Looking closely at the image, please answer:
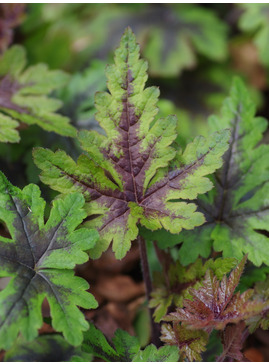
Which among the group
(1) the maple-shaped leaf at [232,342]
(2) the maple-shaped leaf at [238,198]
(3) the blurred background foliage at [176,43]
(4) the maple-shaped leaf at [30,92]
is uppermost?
(3) the blurred background foliage at [176,43]

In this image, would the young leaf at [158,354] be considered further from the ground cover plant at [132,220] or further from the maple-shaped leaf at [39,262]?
the maple-shaped leaf at [39,262]

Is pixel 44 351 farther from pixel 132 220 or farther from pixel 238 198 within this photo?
pixel 238 198

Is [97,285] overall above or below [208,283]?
below

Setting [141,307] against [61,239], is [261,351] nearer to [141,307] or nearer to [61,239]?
[141,307]

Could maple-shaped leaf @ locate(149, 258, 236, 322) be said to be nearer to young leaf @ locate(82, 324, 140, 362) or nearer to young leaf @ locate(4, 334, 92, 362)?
young leaf @ locate(82, 324, 140, 362)

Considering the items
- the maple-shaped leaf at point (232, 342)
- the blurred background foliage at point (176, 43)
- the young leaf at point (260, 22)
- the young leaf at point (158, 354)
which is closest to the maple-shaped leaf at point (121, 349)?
the young leaf at point (158, 354)

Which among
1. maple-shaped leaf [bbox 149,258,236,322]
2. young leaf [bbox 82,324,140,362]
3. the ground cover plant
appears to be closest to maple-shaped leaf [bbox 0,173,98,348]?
the ground cover plant

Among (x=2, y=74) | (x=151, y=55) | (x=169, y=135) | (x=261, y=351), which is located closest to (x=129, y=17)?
(x=151, y=55)

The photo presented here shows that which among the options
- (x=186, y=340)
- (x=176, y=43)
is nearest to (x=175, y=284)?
(x=186, y=340)
